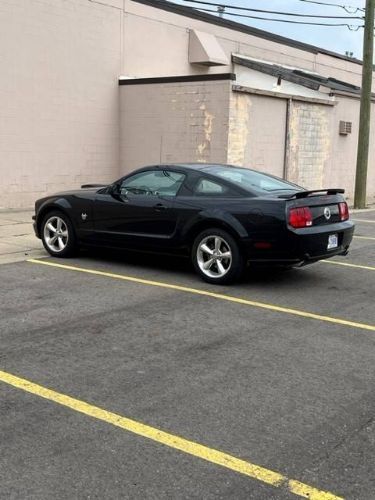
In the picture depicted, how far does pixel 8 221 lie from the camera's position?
1343 centimetres

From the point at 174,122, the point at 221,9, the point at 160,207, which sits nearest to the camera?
the point at 160,207

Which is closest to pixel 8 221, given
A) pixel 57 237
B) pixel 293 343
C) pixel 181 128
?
pixel 57 237

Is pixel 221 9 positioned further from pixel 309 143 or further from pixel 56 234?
pixel 56 234

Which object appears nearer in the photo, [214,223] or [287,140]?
[214,223]

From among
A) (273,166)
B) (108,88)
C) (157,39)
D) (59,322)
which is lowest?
(59,322)

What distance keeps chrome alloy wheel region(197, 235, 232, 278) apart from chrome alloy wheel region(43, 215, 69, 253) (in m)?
2.33

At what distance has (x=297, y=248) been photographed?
7.29 meters

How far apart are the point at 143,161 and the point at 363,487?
49.8 feet

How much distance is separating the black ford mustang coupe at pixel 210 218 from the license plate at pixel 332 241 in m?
0.01

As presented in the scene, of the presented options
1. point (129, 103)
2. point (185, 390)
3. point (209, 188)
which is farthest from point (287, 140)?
point (185, 390)

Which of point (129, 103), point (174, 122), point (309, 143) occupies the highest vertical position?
point (129, 103)

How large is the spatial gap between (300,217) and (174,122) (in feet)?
33.2

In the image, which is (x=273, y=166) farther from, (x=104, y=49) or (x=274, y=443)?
(x=274, y=443)

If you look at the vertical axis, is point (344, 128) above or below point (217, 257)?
above
